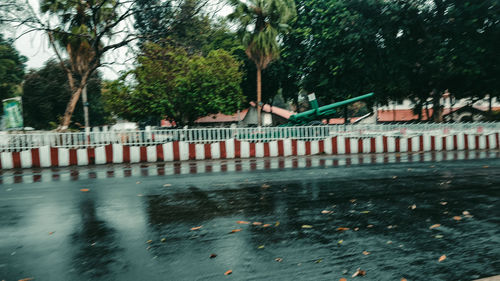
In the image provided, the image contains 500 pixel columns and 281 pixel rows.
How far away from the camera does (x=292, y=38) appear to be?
116 feet

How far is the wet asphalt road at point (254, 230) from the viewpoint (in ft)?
12.6

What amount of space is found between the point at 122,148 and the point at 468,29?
2593 centimetres

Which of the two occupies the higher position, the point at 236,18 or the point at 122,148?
the point at 236,18

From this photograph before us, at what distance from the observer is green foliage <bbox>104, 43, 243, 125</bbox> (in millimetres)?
23344

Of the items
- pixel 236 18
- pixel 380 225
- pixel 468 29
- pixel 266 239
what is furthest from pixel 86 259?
pixel 468 29

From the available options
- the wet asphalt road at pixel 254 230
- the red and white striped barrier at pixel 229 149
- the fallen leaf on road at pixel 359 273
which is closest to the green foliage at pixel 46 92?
the red and white striped barrier at pixel 229 149

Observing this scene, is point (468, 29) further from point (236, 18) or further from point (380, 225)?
point (380, 225)

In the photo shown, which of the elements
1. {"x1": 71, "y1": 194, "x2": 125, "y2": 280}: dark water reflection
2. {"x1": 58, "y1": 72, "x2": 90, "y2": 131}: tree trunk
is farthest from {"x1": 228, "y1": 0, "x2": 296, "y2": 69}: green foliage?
{"x1": 71, "y1": 194, "x2": 125, "y2": 280}: dark water reflection

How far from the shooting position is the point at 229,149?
50.4ft

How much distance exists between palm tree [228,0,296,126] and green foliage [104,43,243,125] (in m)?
3.19

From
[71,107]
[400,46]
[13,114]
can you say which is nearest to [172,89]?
[71,107]

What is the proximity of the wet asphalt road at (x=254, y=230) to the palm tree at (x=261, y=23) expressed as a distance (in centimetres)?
1944

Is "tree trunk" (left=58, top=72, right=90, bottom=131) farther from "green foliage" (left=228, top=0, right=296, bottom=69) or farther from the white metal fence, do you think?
"green foliage" (left=228, top=0, right=296, bottom=69)

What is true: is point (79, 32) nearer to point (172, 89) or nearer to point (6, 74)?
point (172, 89)
